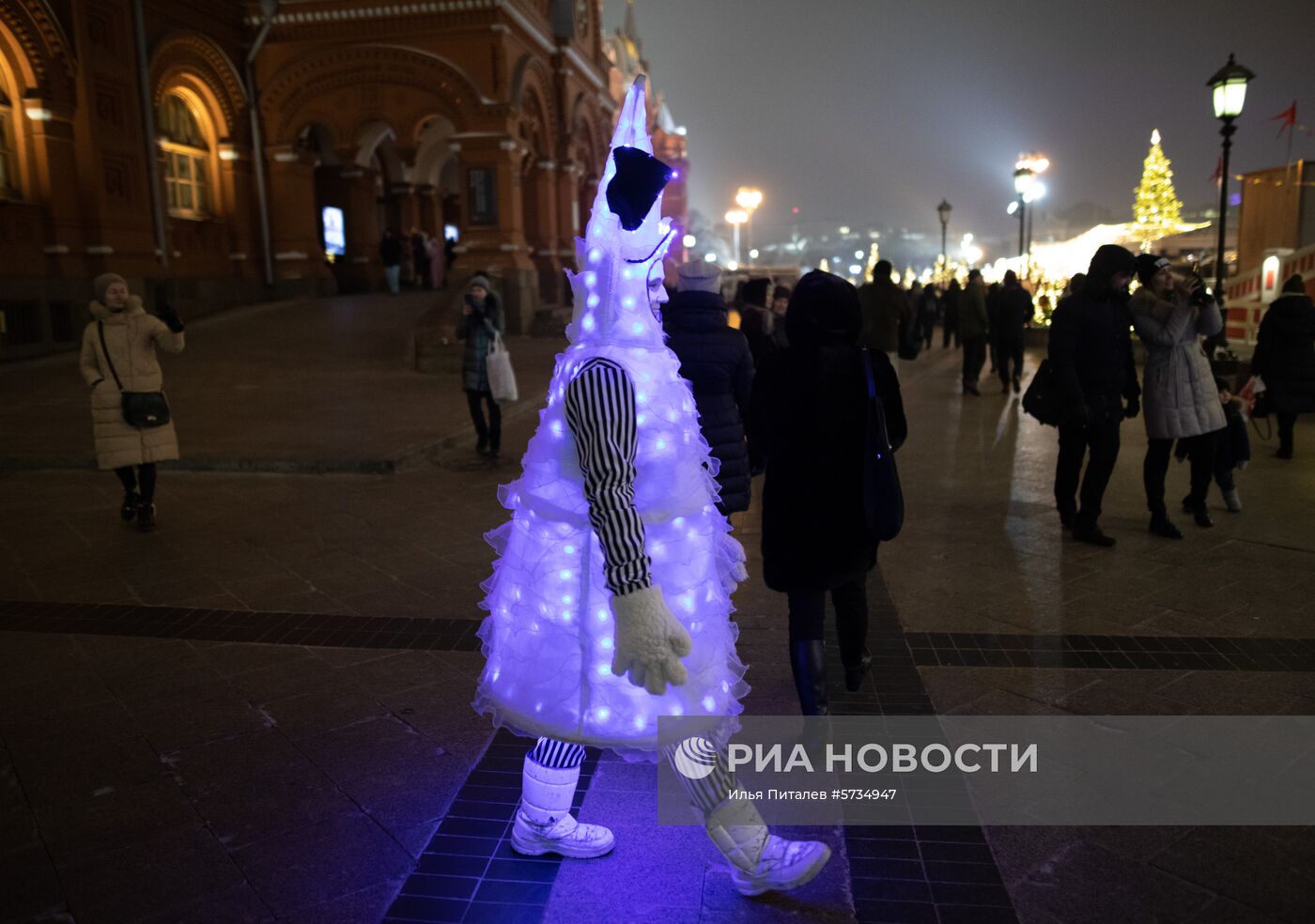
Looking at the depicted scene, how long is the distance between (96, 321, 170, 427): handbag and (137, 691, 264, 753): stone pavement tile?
3434 millimetres

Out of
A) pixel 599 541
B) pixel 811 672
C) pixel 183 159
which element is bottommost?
pixel 811 672

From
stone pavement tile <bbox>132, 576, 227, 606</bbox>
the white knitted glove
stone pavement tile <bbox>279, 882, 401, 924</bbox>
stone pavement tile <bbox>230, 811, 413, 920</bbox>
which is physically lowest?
stone pavement tile <bbox>279, 882, 401, 924</bbox>

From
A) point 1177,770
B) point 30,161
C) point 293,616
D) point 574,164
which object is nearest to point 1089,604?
point 1177,770

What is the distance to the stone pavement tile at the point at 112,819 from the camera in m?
3.00

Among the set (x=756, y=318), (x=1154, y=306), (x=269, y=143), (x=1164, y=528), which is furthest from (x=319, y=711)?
(x=269, y=143)

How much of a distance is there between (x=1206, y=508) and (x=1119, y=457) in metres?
2.10

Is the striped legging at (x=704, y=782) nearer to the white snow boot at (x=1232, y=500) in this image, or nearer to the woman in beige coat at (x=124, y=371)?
the woman in beige coat at (x=124, y=371)

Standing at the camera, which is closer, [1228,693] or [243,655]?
[1228,693]

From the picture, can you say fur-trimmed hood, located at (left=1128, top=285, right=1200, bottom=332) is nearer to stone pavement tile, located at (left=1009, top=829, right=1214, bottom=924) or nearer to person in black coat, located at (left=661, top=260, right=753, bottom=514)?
person in black coat, located at (left=661, top=260, right=753, bottom=514)

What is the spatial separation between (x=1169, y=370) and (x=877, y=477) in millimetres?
3933

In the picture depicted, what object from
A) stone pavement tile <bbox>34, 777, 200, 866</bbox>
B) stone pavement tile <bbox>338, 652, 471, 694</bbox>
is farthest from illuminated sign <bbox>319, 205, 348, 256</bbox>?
stone pavement tile <bbox>34, 777, 200, 866</bbox>

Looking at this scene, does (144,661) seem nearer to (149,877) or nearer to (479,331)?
(149,877)

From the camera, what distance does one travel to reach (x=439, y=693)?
4105mm

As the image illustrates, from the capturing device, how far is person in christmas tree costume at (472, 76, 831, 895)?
2.30 meters
